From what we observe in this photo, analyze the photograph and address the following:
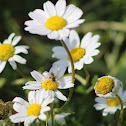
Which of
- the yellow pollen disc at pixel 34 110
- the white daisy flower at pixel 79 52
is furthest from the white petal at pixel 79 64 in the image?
the yellow pollen disc at pixel 34 110

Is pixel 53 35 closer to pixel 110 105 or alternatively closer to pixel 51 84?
pixel 51 84

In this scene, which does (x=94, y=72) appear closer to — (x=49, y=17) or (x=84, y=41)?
(x=84, y=41)

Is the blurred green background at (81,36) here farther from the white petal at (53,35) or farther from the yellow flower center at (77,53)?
the white petal at (53,35)

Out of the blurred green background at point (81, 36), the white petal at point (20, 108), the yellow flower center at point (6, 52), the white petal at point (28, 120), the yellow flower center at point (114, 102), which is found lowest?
the white petal at point (28, 120)

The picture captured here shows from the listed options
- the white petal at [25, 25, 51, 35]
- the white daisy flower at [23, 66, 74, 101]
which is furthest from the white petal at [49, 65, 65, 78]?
the white petal at [25, 25, 51, 35]

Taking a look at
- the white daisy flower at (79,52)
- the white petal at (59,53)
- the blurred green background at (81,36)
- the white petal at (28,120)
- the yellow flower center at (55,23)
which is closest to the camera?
the white petal at (28,120)

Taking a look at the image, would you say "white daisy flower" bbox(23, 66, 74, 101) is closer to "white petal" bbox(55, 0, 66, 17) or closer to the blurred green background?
"white petal" bbox(55, 0, 66, 17)

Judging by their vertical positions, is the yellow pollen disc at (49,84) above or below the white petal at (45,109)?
above
